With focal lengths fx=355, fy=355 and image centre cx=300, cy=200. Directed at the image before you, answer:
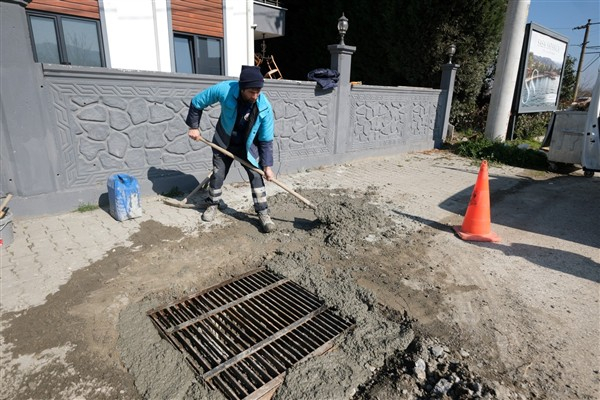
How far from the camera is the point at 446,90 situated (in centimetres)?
957

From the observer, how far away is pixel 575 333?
2.53 metres

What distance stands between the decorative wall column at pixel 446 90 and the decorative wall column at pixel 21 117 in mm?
8924

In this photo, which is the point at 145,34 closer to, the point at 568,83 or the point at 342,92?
the point at 342,92

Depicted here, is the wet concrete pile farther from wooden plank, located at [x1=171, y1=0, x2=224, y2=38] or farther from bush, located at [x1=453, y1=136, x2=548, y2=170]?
wooden plank, located at [x1=171, y1=0, x2=224, y2=38]

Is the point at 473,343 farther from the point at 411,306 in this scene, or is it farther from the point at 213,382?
the point at 213,382

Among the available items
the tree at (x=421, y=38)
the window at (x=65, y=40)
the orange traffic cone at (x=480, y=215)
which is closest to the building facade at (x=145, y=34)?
the window at (x=65, y=40)

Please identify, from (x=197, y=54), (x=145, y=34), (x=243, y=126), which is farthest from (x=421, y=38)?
(x=243, y=126)

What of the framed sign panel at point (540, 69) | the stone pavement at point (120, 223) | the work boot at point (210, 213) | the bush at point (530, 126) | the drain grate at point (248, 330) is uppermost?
the framed sign panel at point (540, 69)

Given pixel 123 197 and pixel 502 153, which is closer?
pixel 123 197

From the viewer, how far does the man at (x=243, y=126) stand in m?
3.64

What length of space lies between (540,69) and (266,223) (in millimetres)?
10256

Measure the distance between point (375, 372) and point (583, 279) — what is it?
245 cm

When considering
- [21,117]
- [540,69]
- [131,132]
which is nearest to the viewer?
[21,117]

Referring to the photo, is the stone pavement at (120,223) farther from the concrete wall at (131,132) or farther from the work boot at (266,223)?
the work boot at (266,223)
